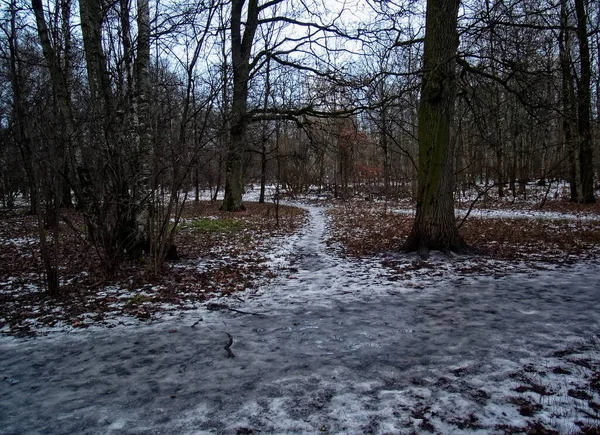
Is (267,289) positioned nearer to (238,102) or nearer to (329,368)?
(329,368)

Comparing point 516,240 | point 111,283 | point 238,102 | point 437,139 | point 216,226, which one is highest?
point 238,102

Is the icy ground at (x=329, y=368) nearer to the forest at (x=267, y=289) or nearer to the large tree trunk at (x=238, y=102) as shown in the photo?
the forest at (x=267, y=289)

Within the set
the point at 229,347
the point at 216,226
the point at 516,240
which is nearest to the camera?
the point at 229,347

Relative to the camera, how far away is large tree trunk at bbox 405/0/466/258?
7.42 meters

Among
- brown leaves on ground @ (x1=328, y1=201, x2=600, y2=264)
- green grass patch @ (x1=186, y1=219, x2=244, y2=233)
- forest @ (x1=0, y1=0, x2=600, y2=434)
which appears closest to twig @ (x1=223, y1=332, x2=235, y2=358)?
forest @ (x1=0, y1=0, x2=600, y2=434)

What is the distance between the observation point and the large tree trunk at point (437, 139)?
24.3 feet

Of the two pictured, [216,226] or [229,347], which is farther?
[216,226]

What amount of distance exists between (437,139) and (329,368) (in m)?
5.71

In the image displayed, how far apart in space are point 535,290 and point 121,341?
5575mm

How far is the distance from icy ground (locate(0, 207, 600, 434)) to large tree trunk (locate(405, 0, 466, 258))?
2357 mm

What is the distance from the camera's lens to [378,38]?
918 centimetres

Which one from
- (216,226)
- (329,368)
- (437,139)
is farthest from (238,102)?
(329,368)

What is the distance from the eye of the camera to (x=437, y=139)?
7.70m

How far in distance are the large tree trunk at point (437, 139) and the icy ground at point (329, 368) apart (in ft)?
7.73
